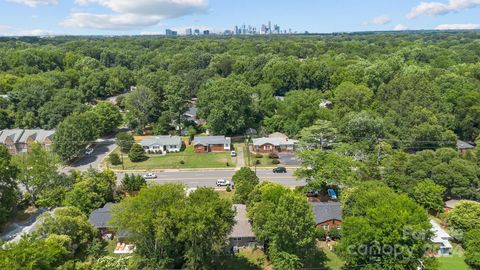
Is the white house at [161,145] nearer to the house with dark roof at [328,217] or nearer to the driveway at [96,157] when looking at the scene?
the driveway at [96,157]

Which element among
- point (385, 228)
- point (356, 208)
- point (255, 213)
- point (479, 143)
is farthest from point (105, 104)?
point (479, 143)

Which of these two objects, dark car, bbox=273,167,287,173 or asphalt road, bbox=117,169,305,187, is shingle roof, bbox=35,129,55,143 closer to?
asphalt road, bbox=117,169,305,187

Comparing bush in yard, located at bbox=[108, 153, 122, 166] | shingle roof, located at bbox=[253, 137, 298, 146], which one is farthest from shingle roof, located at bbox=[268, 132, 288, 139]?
bush in yard, located at bbox=[108, 153, 122, 166]

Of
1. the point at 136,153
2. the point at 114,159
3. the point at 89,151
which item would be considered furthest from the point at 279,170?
the point at 89,151

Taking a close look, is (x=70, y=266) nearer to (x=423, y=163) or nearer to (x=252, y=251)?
(x=252, y=251)

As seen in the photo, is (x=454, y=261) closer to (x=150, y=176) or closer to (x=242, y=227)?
(x=242, y=227)
